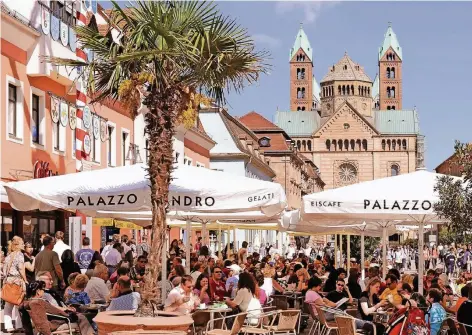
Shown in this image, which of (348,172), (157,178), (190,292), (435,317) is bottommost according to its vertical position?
(435,317)

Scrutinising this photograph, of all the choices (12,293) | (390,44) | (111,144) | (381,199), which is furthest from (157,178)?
(390,44)

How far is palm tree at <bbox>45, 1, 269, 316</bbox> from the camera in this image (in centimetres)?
1041

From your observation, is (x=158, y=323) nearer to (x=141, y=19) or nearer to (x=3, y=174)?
(x=141, y=19)

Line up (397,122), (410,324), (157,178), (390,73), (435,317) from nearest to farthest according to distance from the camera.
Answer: (410,324) → (157,178) → (435,317) → (397,122) → (390,73)

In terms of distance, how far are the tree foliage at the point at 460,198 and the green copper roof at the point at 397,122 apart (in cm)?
15212

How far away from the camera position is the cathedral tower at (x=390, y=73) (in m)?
185

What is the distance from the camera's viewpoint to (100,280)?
13500 mm

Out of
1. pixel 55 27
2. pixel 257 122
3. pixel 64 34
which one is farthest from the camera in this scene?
pixel 257 122

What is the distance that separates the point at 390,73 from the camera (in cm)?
19012

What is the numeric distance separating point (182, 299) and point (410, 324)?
3.50 m

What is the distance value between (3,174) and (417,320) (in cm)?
1250

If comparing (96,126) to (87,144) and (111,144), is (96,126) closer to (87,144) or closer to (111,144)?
(87,144)

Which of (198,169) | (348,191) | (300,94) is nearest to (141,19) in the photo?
(198,169)

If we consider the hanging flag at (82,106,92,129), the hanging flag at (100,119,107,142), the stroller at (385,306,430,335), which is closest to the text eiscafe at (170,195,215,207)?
the stroller at (385,306,430,335)
